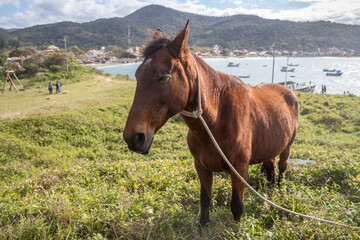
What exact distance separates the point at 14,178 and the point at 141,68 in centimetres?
706

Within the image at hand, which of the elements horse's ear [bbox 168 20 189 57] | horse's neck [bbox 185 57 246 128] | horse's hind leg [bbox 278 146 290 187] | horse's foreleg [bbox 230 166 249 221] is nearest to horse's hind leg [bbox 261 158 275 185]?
horse's hind leg [bbox 278 146 290 187]

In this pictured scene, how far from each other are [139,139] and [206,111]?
82 centimetres

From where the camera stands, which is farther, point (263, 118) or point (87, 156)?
point (87, 156)

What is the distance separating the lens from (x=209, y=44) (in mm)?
119438

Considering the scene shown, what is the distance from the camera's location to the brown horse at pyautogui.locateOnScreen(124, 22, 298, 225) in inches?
68.2

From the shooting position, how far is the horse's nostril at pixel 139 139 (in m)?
1.59

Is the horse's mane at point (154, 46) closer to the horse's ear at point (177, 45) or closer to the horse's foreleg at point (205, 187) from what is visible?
the horse's ear at point (177, 45)

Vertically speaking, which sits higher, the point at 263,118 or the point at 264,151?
the point at 263,118

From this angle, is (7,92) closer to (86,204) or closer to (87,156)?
(87,156)

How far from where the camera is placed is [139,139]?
1.64 m

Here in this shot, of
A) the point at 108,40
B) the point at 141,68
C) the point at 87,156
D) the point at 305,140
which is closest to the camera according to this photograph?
the point at 141,68

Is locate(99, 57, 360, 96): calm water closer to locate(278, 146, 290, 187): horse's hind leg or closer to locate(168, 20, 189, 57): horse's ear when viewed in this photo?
locate(278, 146, 290, 187): horse's hind leg

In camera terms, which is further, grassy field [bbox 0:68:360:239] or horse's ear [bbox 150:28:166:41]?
grassy field [bbox 0:68:360:239]

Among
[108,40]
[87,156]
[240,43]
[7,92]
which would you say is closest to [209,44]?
[240,43]
